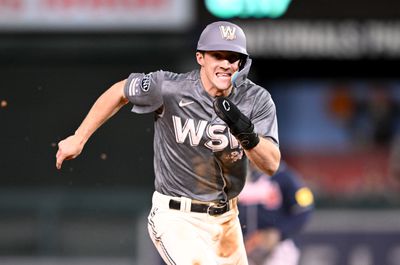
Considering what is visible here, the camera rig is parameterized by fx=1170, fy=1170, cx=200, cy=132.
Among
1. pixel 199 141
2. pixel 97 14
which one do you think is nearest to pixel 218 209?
pixel 199 141

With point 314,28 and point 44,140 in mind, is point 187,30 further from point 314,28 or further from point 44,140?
point 44,140

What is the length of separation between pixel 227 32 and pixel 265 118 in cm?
52

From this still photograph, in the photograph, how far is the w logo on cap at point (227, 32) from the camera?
20.9 feet

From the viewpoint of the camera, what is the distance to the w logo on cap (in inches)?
250

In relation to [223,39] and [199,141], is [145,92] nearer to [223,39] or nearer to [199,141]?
[199,141]

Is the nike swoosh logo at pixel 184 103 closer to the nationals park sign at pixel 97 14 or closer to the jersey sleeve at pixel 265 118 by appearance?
the jersey sleeve at pixel 265 118

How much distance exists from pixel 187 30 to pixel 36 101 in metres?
3.24

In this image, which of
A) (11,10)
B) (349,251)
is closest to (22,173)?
(11,10)

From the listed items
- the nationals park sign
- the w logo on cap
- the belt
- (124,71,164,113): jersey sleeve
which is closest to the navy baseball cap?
the w logo on cap

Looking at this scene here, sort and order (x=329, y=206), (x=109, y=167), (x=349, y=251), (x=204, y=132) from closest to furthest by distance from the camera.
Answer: (x=204, y=132), (x=349, y=251), (x=329, y=206), (x=109, y=167)

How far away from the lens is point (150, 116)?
15.9 meters

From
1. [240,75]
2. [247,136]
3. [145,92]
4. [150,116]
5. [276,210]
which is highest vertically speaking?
[240,75]

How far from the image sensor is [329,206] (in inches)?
506

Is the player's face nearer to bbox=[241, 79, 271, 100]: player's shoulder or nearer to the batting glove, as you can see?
bbox=[241, 79, 271, 100]: player's shoulder
